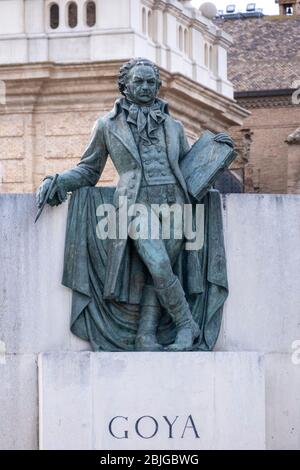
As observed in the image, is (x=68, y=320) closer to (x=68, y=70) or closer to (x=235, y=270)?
(x=235, y=270)

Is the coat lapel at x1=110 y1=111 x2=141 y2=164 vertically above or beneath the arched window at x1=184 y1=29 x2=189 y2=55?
beneath

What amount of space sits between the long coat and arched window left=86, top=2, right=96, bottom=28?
19384 mm

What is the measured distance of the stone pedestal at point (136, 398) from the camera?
2105cm

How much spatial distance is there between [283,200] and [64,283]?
182 centimetres

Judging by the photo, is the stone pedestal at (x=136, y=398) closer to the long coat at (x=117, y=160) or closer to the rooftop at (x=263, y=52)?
the long coat at (x=117, y=160)

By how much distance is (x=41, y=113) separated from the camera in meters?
41.3

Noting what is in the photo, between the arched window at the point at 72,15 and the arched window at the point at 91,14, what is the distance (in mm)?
226

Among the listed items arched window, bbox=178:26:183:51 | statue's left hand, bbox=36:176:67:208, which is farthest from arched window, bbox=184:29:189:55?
statue's left hand, bbox=36:176:67:208

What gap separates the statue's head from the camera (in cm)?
2142

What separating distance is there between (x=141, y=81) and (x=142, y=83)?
23 mm

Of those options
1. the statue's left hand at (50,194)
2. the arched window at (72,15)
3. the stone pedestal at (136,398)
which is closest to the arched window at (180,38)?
the arched window at (72,15)

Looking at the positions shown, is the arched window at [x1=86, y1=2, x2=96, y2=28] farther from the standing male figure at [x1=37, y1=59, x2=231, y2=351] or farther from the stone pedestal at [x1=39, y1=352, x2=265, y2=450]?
the stone pedestal at [x1=39, y1=352, x2=265, y2=450]

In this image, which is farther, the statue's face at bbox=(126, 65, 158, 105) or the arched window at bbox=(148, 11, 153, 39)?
the arched window at bbox=(148, 11, 153, 39)
